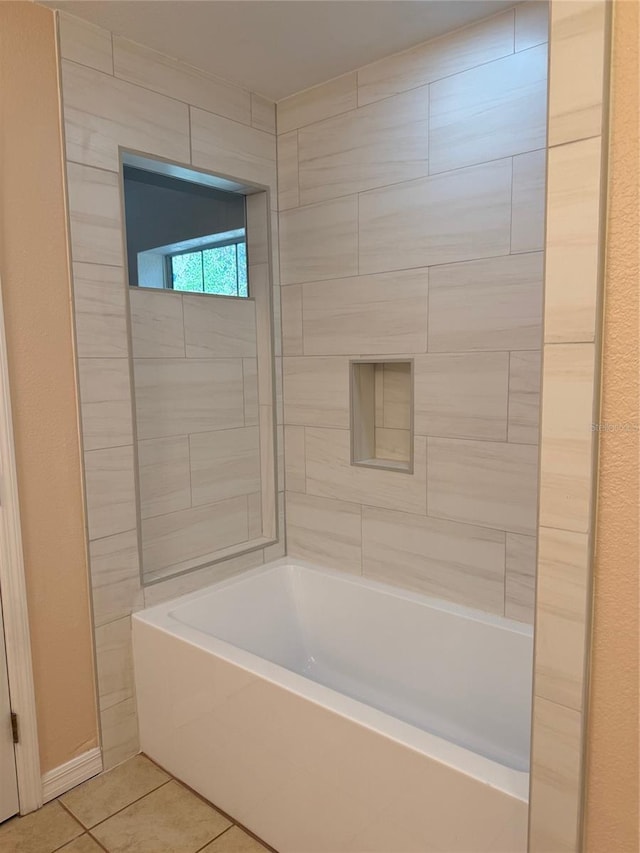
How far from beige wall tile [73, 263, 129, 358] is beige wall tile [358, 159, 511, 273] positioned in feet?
3.22

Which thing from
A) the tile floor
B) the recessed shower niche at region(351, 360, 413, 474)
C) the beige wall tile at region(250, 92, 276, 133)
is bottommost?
the tile floor

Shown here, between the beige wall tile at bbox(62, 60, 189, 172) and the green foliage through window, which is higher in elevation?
the beige wall tile at bbox(62, 60, 189, 172)

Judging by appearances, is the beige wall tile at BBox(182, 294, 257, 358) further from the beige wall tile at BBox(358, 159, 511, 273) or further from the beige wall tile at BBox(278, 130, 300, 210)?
the beige wall tile at BBox(358, 159, 511, 273)

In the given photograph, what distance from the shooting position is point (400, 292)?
2488mm

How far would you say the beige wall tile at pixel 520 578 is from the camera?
225 centimetres

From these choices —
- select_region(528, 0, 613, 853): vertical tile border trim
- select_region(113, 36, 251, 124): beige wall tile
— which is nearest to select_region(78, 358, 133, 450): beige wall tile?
select_region(113, 36, 251, 124): beige wall tile

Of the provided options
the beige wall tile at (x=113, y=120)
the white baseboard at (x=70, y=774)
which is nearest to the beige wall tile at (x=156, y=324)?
the beige wall tile at (x=113, y=120)

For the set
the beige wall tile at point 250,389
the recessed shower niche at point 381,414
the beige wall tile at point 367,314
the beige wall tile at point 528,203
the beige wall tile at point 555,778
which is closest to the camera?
the beige wall tile at point 555,778

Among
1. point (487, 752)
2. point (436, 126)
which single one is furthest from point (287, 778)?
point (436, 126)

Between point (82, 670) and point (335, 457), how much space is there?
129cm

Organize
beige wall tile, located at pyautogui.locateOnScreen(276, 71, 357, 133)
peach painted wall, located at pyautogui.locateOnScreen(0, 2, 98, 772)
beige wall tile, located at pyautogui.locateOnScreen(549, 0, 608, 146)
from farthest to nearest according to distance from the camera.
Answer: beige wall tile, located at pyautogui.locateOnScreen(276, 71, 357, 133)
peach painted wall, located at pyautogui.locateOnScreen(0, 2, 98, 772)
beige wall tile, located at pyautogui.locateOnScreen(549, 0, 608, 146)

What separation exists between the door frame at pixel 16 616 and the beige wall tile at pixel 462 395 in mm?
1462

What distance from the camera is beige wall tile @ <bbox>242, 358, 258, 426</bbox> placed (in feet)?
9.52

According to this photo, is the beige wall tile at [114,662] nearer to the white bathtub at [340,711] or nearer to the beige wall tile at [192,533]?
the white bathtub at [340,711]
